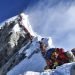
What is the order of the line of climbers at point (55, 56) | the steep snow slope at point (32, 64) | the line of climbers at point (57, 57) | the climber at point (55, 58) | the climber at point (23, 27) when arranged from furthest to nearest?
the climber at point (23, 27) < the steep snow slope at point (32, 64) < the climber at point (55, 58) < the line of climbers at point (55, 56) < the line of climbers at point (57, 57)

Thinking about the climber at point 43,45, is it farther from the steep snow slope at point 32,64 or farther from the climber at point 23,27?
the climber at point 23,27

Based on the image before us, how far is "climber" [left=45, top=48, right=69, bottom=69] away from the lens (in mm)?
136625

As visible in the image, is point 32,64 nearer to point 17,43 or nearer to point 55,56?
point 55,56

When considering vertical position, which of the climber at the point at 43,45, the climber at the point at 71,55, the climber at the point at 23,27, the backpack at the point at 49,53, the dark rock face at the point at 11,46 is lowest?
the climber at the point at 71,55

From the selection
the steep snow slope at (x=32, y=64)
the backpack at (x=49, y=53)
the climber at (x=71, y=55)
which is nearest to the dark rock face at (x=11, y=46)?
the steep snow slope at (x=32, y=64)

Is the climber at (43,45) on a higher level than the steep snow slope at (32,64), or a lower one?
higher

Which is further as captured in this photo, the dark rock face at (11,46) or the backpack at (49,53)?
the dark rock face at (11,46)

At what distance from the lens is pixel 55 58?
5507 inches

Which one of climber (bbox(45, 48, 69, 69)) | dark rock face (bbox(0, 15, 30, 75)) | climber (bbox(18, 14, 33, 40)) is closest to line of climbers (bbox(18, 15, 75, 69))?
climber (bbox(45, 48, 69, 69))

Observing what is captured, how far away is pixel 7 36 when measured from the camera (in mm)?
182250

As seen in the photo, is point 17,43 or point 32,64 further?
point 17,43

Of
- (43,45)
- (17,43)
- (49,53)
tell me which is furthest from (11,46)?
(49,53)

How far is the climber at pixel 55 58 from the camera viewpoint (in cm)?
13662

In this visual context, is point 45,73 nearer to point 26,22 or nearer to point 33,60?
point 33,60
